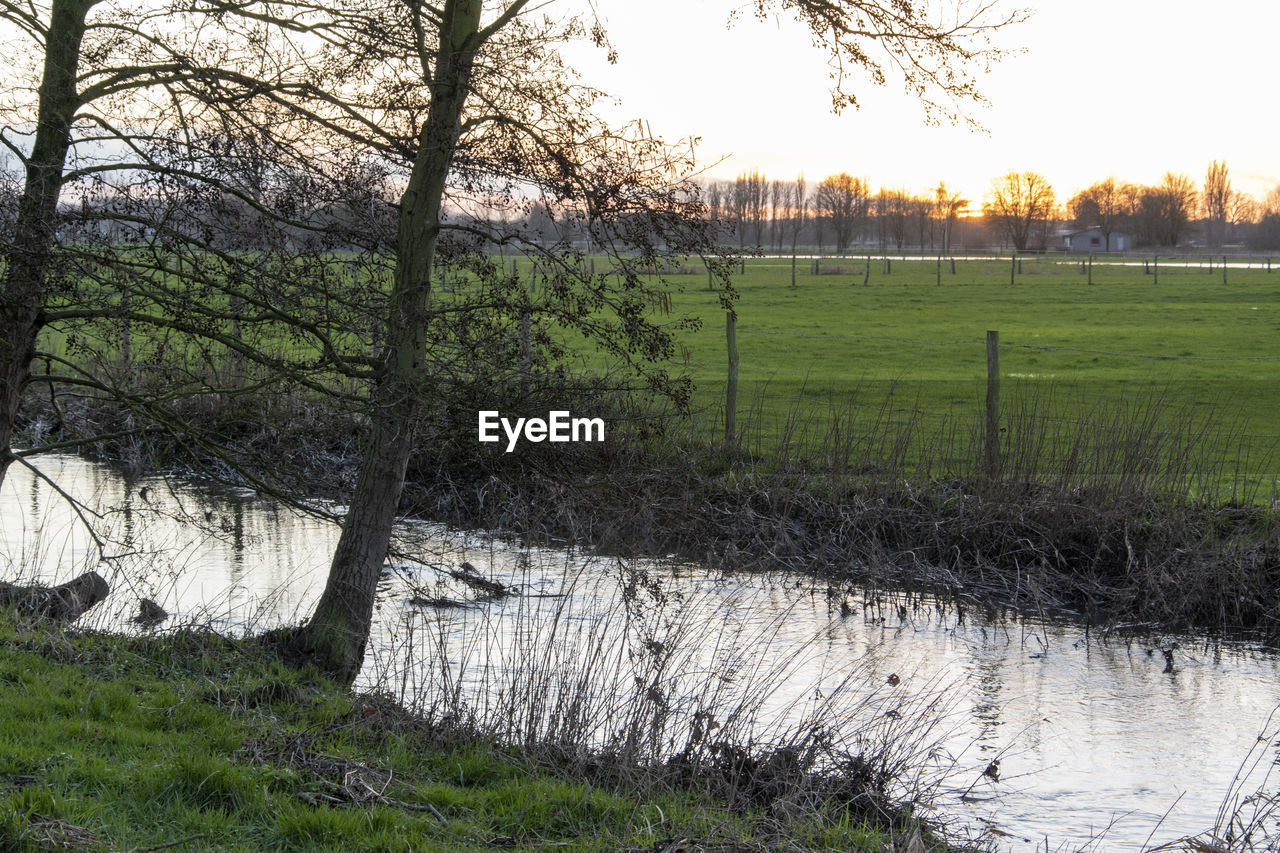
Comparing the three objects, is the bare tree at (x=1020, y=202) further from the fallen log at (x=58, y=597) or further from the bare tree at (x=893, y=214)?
the fallen log at (x=58, y=597)

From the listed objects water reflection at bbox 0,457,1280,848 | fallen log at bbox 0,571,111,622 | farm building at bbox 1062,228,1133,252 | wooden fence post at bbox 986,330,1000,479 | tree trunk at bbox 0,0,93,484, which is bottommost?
water reflection at bbox 0,457,1280,848

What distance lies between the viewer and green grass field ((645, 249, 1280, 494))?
61.0 feet

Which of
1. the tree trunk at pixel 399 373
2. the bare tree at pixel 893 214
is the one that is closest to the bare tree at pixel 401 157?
the tree trunk at pixel 399 373

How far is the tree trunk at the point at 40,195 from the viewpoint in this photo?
7000mm

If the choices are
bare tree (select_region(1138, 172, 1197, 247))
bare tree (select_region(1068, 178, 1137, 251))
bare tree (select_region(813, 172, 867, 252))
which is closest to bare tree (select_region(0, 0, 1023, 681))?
bare tree (select_region(813, 172, 867, 252))

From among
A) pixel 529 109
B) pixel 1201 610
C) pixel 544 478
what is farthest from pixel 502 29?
pixel 1201 610

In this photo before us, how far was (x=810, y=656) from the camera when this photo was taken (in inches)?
397

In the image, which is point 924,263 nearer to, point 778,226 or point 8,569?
point 778,226

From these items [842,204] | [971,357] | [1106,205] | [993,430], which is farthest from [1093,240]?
[993,430]

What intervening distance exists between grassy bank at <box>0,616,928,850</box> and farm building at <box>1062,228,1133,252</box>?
145822 millimetres

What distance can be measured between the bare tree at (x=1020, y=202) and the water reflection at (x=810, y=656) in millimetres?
106927

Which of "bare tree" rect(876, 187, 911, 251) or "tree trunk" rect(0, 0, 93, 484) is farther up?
"bare tree" rect(876, 187, 911, 251)

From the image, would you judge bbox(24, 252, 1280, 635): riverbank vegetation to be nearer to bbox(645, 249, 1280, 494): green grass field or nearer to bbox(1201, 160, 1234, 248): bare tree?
bbox(645, 249, 1280, 494): green grass field

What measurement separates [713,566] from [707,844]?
7.96 meters
